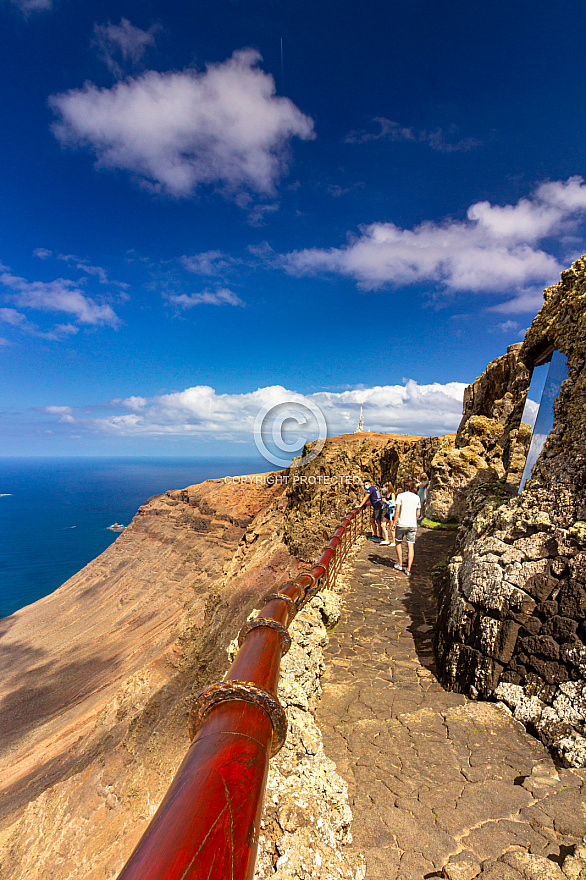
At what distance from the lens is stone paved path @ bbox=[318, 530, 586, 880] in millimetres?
1946

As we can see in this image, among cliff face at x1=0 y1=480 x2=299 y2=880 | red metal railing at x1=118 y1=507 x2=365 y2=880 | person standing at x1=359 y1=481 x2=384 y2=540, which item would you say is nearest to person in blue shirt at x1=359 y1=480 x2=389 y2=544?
person standing at x1=359 y1=481 x2=384 y2=540

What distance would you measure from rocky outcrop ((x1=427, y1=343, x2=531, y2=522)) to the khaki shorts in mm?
2233

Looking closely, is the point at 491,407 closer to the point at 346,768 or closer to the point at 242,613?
the point at 346,768

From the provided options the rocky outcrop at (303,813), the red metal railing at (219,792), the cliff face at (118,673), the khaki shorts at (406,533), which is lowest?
the cliff face at (118,673)

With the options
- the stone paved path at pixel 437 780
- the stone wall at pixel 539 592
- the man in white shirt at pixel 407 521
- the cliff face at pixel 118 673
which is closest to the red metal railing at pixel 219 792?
the stone paved path at pixel 437 780

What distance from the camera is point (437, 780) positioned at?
2527 mm

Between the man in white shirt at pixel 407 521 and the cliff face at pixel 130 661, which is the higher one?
the man in white shirt at pixel 407 521

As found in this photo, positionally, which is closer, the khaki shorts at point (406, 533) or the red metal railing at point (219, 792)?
the red metal railing at point (219, 792)

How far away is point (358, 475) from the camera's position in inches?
1031

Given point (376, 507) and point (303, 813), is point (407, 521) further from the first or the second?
point (303, 813)

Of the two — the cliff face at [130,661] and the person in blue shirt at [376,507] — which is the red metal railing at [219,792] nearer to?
the cliff face at [130,661]

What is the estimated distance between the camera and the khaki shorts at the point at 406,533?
731 cm

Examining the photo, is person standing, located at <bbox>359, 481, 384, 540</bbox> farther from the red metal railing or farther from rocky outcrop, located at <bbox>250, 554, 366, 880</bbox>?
the red metal railing

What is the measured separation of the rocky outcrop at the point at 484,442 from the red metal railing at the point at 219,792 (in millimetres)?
8322
